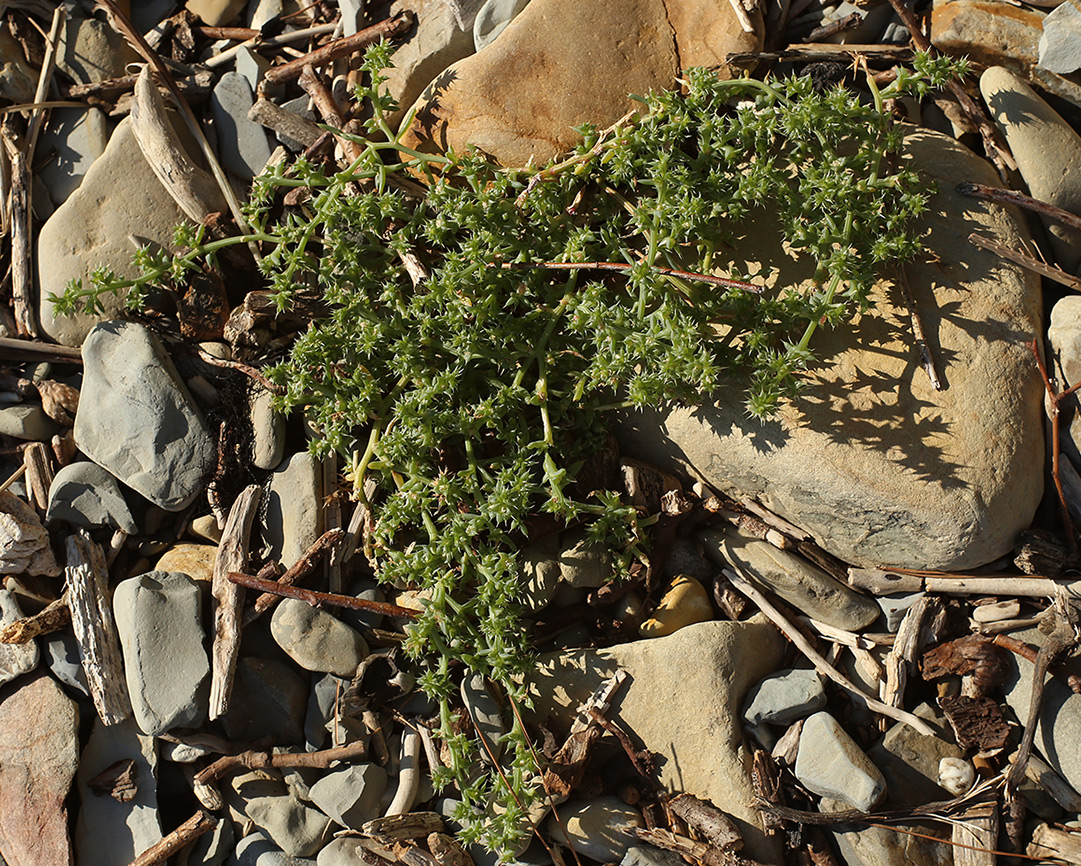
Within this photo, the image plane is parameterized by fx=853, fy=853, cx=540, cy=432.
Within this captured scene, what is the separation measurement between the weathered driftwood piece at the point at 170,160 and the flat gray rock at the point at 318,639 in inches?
86.1

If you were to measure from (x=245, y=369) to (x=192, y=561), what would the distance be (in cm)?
103

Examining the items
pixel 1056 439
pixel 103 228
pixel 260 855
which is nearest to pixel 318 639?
pixel 260 855

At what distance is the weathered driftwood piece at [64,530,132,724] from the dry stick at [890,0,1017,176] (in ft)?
15.7

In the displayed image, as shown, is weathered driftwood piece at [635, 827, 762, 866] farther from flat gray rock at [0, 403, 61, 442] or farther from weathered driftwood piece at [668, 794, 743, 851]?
flat gray rock at [0, 403, 61, 442]

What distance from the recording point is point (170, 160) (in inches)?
181

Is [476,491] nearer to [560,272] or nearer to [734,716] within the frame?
[560,272]

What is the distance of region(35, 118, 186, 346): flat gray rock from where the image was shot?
460cm

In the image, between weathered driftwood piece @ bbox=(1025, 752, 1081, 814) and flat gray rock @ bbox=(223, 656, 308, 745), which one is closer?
weathered driftwood piece @ bbox=(1025, 752, 1081, 814)

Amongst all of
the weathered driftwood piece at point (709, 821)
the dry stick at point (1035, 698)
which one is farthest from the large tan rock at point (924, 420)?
the weathered driftwood piece at point (709, 821)

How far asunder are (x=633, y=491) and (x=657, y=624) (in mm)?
644

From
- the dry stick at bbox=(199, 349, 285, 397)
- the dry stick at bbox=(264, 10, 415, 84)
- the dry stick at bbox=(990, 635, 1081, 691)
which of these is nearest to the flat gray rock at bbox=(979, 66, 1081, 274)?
the dry stick at bbox=(990, 635, 1081, 691)

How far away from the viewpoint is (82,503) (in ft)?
14.6

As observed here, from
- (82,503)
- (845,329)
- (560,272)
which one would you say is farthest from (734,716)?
(82,503)

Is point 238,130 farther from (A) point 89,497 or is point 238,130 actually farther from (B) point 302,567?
(B) point 302,567
